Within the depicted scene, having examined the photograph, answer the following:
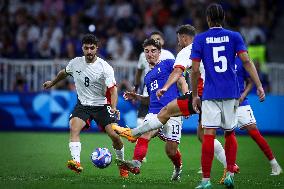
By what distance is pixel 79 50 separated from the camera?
23328 millimetres

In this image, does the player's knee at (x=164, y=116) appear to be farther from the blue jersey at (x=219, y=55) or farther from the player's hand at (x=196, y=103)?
the blue jersey at (x=219, y=55)

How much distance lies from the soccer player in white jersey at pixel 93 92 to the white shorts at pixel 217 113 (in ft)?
8.53

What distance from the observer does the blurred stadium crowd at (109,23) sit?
2366 cm

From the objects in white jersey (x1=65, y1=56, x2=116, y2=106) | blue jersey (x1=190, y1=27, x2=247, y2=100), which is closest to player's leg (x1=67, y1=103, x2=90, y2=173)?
white jersey (x1=65, y1=56, x2=116, y2=106)

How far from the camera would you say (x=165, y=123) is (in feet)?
36.3

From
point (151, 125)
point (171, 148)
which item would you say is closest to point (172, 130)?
point (171, 148)

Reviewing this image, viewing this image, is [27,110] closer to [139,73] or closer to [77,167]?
[139,73]

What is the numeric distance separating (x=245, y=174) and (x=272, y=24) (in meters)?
13.0

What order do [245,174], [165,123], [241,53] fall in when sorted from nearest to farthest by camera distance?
[241,53] < [165,123] < [245,174]

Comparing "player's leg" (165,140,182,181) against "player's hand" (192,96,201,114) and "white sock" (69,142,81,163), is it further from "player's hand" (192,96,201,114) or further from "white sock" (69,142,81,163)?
"white sock" (69,142,81,163)

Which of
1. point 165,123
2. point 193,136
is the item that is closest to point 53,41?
point 193,136

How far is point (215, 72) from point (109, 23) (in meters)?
14.8

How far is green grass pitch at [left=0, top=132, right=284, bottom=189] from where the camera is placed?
11.0 metres

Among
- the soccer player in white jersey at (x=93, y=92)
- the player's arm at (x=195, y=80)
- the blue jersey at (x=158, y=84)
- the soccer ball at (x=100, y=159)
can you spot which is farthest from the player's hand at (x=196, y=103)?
the soccer player in white jersey at (x=93, y=92)
